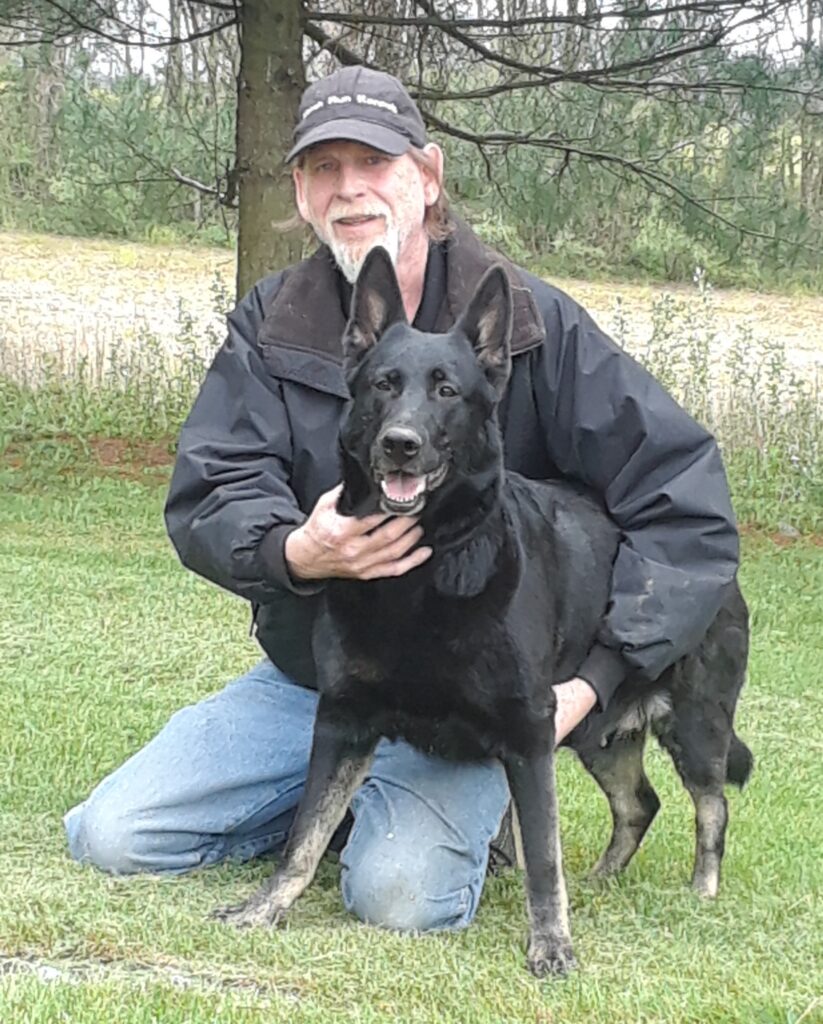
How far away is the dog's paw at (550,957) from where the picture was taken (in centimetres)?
304

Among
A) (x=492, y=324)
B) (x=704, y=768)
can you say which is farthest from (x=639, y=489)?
(x=704, y=768)

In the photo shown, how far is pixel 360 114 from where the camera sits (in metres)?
3.42

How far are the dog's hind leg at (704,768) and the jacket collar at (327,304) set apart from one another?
0.99 metres

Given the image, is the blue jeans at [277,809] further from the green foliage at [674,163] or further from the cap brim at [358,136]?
the green foliage at [674,163]

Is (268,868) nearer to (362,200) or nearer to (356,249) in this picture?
(356,249)

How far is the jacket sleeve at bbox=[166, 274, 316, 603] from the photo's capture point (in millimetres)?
3234

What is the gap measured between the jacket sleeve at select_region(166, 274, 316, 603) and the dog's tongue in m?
0.36

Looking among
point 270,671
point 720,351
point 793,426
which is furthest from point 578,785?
point 720,351

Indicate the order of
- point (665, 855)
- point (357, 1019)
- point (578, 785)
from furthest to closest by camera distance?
point (578, 785)
point (665, 855)
point (357, 1019)

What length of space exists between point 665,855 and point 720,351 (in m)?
10.6

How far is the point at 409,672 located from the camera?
306cm

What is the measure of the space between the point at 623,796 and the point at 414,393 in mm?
1481

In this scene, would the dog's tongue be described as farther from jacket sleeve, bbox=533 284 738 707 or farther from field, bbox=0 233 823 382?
field, bbox=0 233 823 382

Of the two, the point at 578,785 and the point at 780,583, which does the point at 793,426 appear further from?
the point at 578,785
